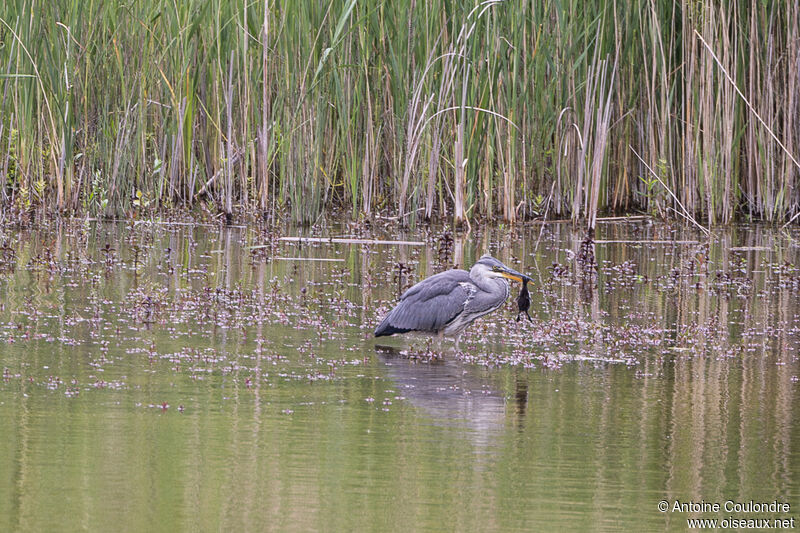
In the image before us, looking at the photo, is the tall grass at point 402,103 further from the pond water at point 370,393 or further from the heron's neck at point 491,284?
the heron's neck at point 491,284

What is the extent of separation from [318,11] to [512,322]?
3.92m

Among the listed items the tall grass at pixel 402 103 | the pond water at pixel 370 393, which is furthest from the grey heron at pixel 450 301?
the tall grass at pixel 402 103

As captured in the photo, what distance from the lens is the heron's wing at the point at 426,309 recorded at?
6.46m

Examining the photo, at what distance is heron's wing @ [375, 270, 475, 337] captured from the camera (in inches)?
254

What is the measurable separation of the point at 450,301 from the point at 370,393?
1.39 m

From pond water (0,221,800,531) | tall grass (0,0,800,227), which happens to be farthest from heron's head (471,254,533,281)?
tall grass (0,0,800,227)

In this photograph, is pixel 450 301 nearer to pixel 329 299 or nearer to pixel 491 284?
pixel 491 284

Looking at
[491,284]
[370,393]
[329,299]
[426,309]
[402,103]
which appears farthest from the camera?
[402,103]

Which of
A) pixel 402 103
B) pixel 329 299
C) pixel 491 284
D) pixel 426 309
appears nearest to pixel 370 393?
pixel 426 309

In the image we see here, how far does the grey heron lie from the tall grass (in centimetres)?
320

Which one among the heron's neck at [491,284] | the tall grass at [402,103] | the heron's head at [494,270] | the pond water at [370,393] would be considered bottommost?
the pond water at [370,393]

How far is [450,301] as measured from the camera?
654cm

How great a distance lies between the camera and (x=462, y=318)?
21.7 feet

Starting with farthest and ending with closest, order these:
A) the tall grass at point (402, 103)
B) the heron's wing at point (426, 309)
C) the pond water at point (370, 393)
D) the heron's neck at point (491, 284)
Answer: the tall grass at point (402, 103)
the heron's neck at point (491, 284)
the heron's wing at point (426, 309)
the pond water at point (370, 393)
